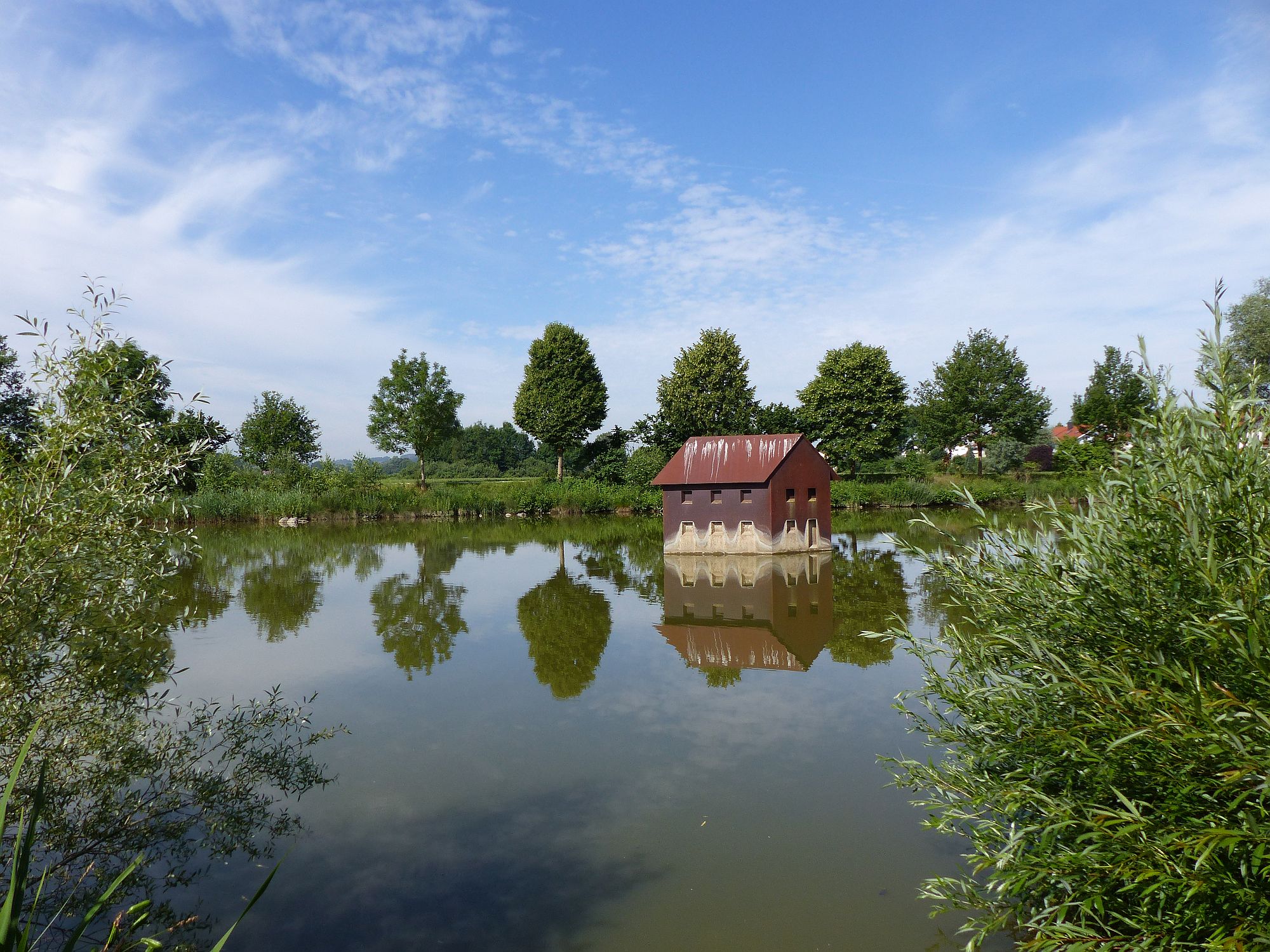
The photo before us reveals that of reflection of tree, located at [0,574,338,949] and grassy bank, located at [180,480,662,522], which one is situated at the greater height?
grassy bank, located at [180,480,662,522]

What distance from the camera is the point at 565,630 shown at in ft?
56.4

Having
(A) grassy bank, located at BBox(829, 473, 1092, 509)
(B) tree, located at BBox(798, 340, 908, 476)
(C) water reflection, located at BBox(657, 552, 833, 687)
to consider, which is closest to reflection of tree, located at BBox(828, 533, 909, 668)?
(C) water reflection, located at BBox(657, 552, 833, 687)

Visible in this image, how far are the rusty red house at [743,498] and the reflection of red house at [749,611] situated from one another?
1172mm

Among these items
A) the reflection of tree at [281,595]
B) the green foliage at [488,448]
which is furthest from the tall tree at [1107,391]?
the green foliage at [488,448]

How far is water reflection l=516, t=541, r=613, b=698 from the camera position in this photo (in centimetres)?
1359

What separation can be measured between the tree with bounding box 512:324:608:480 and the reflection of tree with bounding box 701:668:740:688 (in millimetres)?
45794

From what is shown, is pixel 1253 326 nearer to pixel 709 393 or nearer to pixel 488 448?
pixel 709 393

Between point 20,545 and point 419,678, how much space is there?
8921 millimetres

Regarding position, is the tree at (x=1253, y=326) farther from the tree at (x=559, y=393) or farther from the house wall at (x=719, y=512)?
the tree at (x=559, y=393)

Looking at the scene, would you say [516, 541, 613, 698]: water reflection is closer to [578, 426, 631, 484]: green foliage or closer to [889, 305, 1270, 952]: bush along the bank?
[889, 305, 1270, 952]: bush along the bank

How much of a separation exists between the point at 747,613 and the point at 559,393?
42248 millimetres

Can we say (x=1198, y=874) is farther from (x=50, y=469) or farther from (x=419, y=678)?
(x=419, y=678)

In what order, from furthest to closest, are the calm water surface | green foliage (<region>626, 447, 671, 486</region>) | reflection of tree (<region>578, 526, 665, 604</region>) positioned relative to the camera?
green foliage (<region>626, 447, 671, 486</region>) < reflection of tree (<region>578, 526, 665, 604</region>) < the calm water surface

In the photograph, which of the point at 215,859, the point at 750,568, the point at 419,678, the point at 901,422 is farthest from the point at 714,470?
the point at 901,422
